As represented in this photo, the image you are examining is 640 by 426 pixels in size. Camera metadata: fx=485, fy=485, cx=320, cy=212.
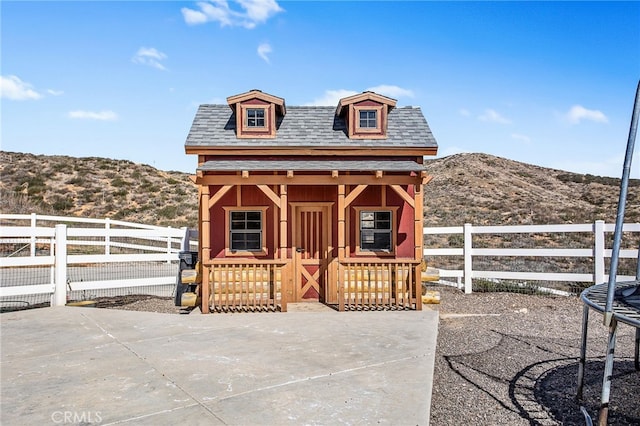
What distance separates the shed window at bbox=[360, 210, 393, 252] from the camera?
10.6m

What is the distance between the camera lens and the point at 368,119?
10.9 m

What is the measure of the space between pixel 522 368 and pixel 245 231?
6433 millimetres

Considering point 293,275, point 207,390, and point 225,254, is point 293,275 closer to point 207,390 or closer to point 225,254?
point 225,254

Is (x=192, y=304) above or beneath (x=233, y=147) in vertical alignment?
beneath

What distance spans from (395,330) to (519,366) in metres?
2.00

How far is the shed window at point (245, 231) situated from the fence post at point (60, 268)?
3240 mm

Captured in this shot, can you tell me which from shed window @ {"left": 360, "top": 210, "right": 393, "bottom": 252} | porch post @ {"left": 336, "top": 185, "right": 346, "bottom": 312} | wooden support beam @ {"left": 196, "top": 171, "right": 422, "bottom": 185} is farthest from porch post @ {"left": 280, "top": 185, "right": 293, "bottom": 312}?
shed window @ {"left": 360, "top": 210, "right": 393, "bottom": 252}

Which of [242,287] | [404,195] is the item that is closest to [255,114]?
[404,195]

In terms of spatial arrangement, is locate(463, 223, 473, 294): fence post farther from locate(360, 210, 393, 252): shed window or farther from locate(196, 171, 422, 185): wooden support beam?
locate(196, 171, 422, 185): wooden support beam

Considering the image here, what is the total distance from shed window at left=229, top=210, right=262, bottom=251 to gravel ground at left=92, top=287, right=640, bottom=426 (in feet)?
6.25

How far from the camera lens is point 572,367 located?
574 cm

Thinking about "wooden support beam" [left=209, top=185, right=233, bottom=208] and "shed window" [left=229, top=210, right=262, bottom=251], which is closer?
"wooden support beam" [left=209, top=185, right=233, bottom=208]

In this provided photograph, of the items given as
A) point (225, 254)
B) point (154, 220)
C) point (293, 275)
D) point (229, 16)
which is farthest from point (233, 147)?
point (154, 220)

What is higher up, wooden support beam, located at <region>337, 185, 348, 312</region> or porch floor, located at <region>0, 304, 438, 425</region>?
wooden support beam, located at <region>337, 185, 348, 312</region>
